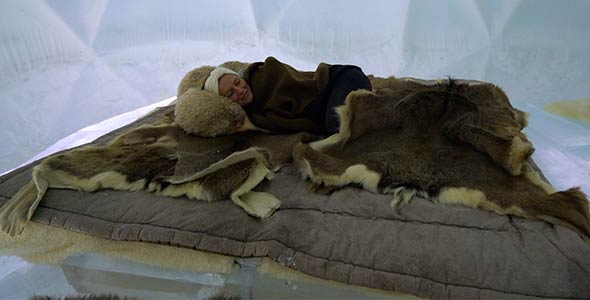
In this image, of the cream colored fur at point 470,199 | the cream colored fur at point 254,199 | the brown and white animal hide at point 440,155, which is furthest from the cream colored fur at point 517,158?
the cream colored fur at point 254,199

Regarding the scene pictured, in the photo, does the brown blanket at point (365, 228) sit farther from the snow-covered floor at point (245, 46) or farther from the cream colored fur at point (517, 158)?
the snow-covered floor at point (245, 46)

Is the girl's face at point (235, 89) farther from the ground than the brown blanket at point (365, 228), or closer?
farther from the ground

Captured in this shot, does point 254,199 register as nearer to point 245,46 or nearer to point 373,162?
point 373,162

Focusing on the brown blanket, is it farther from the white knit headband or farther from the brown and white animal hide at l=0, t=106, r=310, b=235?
the white knit headband

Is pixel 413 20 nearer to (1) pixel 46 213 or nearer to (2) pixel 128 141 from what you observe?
(2) pixel 128 141

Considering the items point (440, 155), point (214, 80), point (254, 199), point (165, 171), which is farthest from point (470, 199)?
point (214, 80)

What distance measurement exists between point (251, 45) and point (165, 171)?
5.10ft

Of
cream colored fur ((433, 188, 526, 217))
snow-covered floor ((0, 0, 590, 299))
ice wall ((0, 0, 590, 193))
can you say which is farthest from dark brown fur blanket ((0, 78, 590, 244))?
ice wall ((0, 0, 590, 193))

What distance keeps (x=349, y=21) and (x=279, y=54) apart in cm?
42

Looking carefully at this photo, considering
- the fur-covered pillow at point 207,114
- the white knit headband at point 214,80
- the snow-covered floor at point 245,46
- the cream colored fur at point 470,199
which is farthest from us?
the snow-covered floor at point 245,46

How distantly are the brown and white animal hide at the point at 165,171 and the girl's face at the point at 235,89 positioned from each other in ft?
0.69

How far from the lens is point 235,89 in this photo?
49.6 inches

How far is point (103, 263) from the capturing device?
836 mm

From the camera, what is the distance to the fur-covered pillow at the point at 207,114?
113cm
